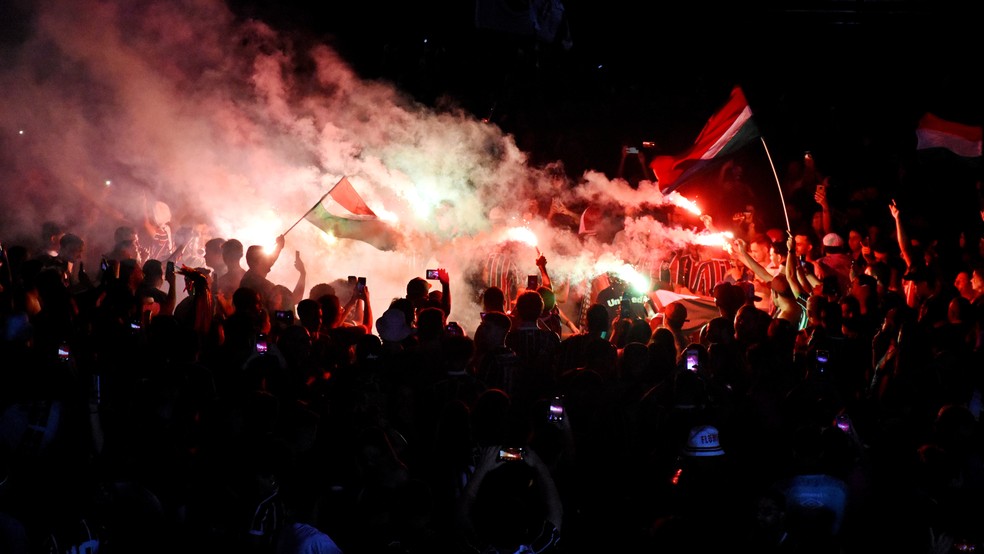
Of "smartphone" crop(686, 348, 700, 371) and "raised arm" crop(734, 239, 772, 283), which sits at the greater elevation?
"raised arm" crop(734, 239, 772, 283)

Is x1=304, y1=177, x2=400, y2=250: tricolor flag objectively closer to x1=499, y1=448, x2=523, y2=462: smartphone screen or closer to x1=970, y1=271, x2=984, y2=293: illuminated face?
x1=499, y1=448, x2=523, y2=462: smartphone screen

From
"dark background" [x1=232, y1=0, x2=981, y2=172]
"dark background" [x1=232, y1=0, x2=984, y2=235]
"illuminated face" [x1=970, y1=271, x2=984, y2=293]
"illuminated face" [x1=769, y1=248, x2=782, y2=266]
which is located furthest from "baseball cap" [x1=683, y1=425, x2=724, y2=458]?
"dark background" [x1=232, y1=0, x2=981, y2=172]

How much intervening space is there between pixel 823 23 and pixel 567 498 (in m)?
11.5

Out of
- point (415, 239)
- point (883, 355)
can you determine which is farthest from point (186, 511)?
point (415, 239)

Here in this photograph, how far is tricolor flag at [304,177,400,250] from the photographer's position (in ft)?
29.4

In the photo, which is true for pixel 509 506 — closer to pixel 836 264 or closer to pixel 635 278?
pixel 836 264

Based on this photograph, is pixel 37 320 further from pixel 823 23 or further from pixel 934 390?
pixel 823 23

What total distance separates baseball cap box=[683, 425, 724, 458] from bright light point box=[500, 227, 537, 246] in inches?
292

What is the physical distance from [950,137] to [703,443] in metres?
7.71

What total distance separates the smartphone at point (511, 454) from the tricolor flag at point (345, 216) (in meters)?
6.06

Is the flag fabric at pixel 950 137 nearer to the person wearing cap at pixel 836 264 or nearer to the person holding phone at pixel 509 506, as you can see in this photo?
the person wearing cap at pixel 836 264

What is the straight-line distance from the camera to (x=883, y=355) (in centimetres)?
606

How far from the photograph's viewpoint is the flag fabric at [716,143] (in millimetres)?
9227

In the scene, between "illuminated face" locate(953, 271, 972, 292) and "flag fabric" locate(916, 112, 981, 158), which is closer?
"illuminated face" locate(953, 271, 972, 292)
